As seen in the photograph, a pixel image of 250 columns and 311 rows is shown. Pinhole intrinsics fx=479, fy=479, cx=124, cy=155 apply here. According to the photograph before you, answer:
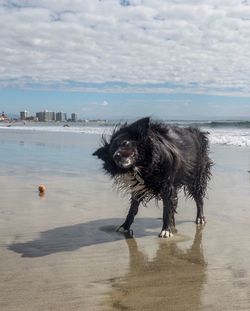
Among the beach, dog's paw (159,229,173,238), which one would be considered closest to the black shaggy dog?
dog's paw (159,229,173,238)

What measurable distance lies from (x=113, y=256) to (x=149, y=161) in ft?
3.97

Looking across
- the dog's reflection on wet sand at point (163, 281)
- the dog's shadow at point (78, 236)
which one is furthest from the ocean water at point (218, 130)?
the dog's reflection on wet sand at point (163, 281)

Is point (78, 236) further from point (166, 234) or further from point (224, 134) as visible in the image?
point (224, 134)

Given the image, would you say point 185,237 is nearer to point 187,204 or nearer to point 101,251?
point 101,251

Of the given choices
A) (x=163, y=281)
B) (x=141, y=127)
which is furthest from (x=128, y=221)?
(x=163, y=281)

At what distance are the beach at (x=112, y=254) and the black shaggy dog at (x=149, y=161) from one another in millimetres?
489

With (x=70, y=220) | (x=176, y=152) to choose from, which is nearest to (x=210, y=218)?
(x=176, y=152)

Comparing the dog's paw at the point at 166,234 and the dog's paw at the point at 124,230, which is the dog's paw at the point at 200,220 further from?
the dog's paw at the point at 124,230

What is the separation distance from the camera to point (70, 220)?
21.6 ft

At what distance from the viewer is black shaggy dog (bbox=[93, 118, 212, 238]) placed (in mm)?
5531

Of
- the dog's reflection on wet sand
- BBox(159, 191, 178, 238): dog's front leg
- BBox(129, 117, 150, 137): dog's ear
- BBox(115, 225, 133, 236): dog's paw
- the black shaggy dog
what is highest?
BBox(129, 117, 150, 137): dog's ear

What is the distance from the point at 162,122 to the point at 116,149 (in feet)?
2.84

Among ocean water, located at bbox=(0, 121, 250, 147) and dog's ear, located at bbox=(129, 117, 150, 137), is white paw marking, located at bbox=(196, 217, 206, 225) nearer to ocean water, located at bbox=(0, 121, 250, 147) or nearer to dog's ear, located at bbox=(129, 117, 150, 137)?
dog's ear, located at bbox=(129, 117, 150, 137)

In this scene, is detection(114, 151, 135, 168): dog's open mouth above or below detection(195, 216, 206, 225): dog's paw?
above
